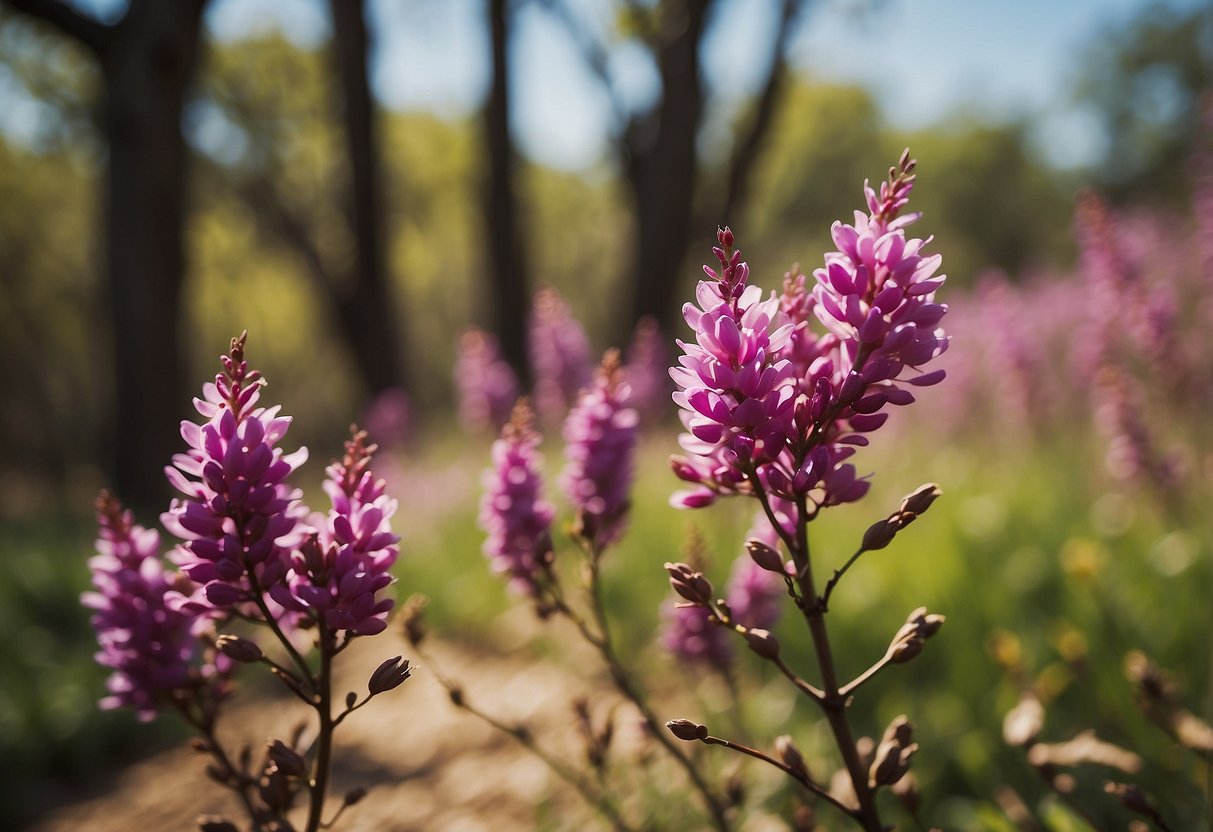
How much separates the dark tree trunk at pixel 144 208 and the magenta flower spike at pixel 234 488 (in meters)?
7.27

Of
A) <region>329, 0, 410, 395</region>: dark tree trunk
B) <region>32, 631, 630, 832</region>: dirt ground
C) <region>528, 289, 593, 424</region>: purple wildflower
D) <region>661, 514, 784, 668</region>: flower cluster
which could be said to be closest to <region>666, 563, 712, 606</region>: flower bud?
<region>661, 514, 784, 668</region>: flower cluster

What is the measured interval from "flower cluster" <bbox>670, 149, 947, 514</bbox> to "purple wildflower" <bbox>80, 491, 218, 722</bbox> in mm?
1139

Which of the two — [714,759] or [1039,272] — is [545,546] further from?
[1039,272]

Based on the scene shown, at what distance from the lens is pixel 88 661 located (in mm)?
5180

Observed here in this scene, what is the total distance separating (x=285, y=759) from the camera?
134 centimetres

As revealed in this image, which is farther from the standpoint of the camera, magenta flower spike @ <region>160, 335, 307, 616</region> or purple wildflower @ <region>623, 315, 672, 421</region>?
purple wildflower @ <region>623, 315, 672, 421</region>

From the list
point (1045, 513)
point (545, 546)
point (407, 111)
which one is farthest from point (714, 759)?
point (407, 111)

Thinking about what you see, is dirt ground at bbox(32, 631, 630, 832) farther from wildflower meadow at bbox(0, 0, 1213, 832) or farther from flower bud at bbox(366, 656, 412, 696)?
flower bud at bbox(366, 656, 412, 696)

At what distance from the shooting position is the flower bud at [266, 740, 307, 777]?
134 centimetres

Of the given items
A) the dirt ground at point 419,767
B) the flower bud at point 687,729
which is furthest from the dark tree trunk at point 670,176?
the flower bud at point 687,729

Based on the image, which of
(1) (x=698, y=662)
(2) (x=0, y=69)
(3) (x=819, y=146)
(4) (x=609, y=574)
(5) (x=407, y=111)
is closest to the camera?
(1) (x=698, y=662)

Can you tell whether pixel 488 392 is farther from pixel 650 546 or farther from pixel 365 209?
pixel 365 209

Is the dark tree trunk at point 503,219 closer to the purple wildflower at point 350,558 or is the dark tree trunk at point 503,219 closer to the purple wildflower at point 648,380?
the purple wildflower at point 648,380

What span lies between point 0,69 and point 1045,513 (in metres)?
20.7
